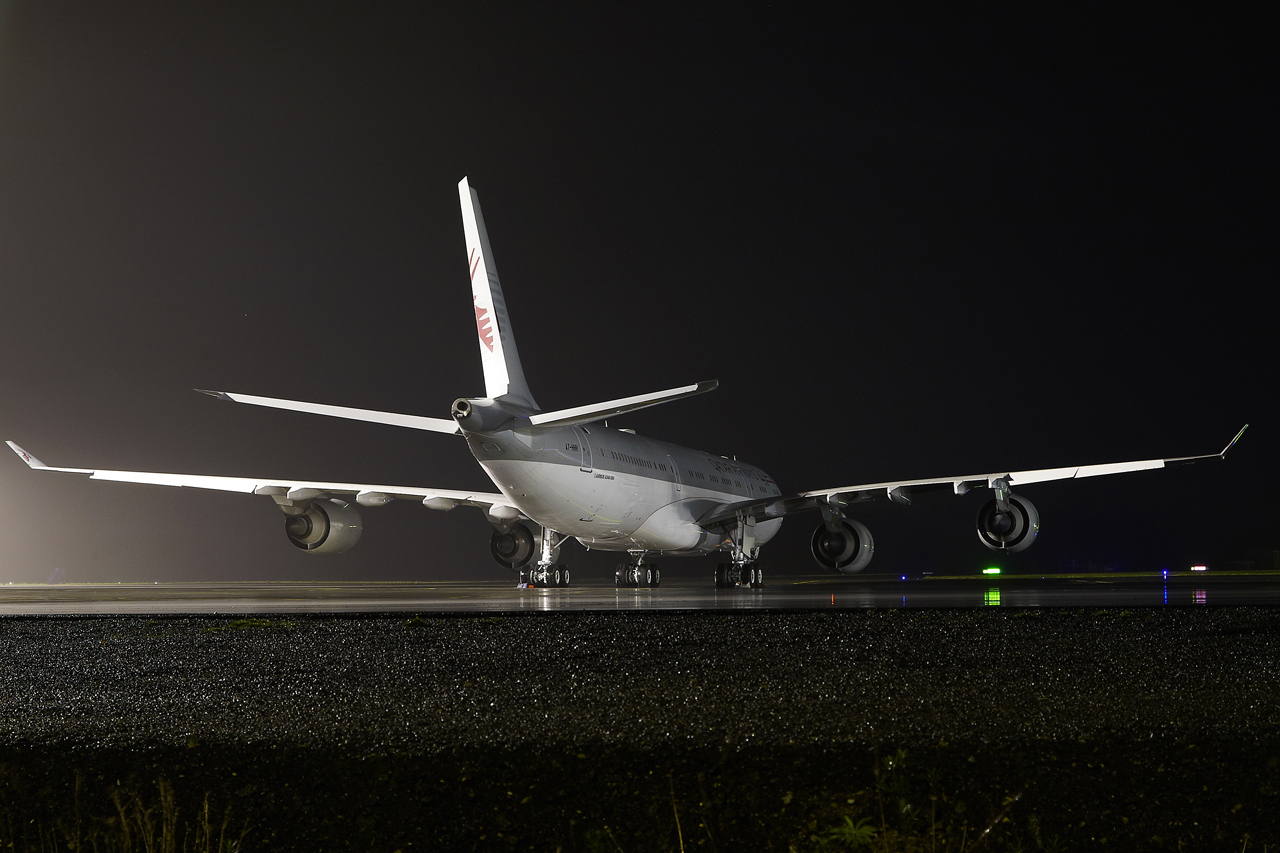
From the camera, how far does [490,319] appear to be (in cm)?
2405

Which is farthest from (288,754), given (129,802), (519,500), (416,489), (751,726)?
(416,489)

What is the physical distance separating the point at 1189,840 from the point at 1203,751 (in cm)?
35

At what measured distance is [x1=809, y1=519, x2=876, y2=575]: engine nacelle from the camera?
Answer: 2739 cm

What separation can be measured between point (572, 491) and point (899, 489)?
9.51 m

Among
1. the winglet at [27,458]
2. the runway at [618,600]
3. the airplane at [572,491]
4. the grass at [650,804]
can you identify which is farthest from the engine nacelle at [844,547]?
the grass at [650,804]

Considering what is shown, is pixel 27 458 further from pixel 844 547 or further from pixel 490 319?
pixel 844 547

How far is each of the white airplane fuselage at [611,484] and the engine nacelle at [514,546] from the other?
198 centimetres

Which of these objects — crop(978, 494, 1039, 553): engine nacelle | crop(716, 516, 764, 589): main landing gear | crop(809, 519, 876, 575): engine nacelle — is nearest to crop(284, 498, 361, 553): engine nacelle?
crop(716, 516, 764, 589): main landing gear

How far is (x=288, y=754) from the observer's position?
11.7ft

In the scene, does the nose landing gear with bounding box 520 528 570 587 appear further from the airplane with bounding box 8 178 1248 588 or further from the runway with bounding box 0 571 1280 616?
the runway with bounding box 0 571 1280 616

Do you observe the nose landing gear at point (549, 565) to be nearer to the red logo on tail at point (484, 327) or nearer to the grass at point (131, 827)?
the red logo on tail at point (484, 327)

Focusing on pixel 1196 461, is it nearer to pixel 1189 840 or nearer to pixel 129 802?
pixel 1189 840

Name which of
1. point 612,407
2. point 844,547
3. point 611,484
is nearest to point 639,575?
point 611,484

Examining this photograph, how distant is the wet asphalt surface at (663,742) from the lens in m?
3.31
